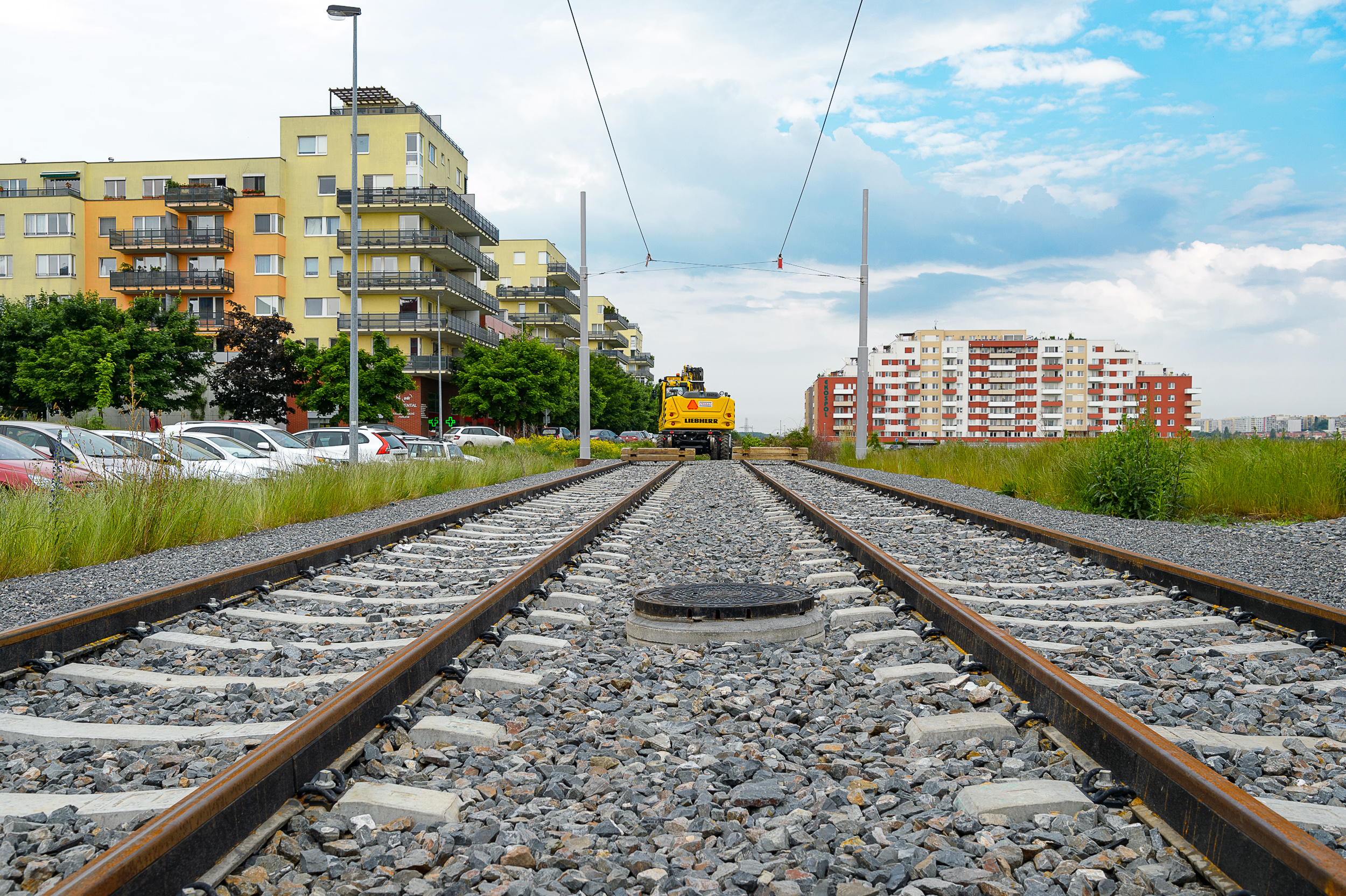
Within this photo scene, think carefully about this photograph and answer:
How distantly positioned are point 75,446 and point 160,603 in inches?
241

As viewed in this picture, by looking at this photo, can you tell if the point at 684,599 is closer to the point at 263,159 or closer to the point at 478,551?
the point at 478,551

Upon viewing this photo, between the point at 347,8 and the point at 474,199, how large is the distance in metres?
46.0

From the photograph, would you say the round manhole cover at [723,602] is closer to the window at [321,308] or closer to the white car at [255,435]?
the white car at [255,435]

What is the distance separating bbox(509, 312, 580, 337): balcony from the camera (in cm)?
8656

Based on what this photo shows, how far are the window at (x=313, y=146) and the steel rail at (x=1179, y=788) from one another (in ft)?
202

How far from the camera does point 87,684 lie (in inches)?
144

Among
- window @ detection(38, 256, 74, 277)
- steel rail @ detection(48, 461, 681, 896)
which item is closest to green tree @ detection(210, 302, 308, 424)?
window @ detection(38, 256, 74, 277)

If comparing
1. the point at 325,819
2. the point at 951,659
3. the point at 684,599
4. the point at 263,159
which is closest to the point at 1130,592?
the point at 951,659

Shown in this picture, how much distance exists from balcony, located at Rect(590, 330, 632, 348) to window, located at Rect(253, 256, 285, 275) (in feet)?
162

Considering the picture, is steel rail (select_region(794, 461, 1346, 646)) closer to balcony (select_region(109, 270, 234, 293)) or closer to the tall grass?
the tall grass

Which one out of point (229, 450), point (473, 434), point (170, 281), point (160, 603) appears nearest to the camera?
point (160, 603)

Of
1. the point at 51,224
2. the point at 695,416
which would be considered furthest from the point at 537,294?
the point at 695,416

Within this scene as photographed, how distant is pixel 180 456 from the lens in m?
9.58

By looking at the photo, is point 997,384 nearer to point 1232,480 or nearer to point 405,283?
point 405,283
